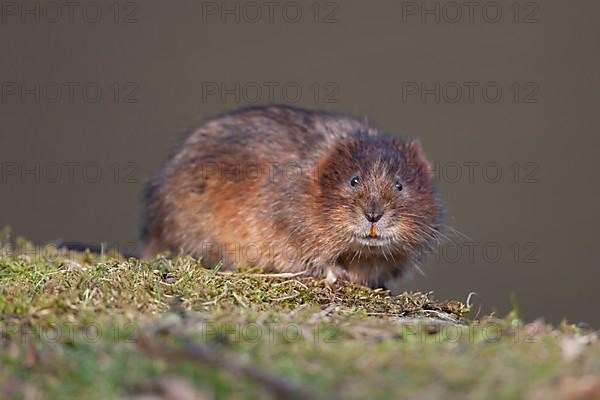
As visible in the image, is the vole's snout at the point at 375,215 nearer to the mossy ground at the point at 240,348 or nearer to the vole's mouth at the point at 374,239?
the vole's mouth at the point at 374,239

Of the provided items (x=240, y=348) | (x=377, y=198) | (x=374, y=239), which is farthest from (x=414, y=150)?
(x=240, y=348)

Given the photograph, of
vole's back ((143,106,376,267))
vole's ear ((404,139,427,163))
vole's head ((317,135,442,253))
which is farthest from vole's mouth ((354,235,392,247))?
vole's ear ((404,139,427,163))

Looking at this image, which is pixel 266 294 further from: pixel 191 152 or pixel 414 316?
pixel 191 152

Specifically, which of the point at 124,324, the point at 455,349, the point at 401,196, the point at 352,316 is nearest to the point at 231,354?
the point at 124,324

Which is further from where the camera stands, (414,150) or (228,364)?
(414,150)

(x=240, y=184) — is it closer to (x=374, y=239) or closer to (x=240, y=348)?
(x=374, y=239)

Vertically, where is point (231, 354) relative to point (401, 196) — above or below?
below

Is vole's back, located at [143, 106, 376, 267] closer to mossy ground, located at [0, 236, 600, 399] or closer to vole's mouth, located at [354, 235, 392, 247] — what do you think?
vole's mouth, located at [354, 235, 392, 247]
